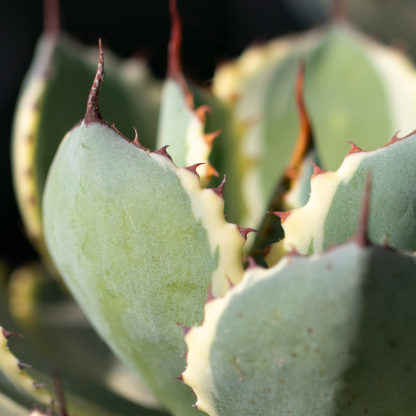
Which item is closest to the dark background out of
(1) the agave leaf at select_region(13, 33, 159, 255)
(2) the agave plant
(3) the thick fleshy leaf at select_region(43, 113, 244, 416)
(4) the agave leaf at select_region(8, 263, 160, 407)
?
(4) the agave leaf at select_region(8, 263, 160, 407)

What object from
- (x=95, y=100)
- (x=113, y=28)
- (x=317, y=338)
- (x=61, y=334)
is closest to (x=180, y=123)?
(x=95, y=100)

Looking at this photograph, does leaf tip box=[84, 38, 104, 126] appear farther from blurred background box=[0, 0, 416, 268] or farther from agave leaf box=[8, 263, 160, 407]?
blurred background box=[0, 0, 416, 268]

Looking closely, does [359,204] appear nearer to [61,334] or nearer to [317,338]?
[317,338]

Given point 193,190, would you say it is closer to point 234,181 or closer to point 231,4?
point 234,181


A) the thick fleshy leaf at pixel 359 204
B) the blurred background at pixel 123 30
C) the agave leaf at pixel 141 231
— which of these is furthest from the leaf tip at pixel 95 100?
the blurred background at pixel 123 30

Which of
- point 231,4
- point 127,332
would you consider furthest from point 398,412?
point 231,4

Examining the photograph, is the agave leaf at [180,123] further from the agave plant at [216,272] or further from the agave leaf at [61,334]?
the agave leaf at [61,334]
